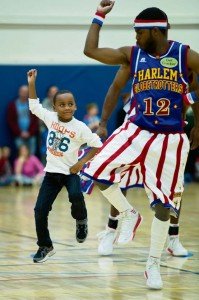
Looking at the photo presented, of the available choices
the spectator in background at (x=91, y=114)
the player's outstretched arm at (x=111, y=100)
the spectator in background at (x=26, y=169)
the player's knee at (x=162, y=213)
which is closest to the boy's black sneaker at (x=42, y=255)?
the player's outstretched arm at (x=111, y=100)

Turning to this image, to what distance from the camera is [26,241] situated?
9.62 m

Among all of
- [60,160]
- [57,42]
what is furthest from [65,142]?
[57,42]

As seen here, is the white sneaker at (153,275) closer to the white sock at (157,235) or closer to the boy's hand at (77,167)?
the white sock at (157,235)

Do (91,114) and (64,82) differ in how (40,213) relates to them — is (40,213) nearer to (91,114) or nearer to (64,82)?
(91,114)

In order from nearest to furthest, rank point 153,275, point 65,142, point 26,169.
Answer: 1. point 153,275
2. point 65,142
3. point 26,169

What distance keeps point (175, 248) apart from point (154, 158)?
1.85 meters

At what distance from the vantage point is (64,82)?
1967 centimetres

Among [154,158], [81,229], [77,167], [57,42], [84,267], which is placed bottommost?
[84,267]

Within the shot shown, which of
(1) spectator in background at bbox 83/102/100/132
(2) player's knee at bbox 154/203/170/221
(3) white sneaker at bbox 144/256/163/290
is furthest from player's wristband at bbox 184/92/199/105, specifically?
(1) spectator in background at bbox 83/102/100/132

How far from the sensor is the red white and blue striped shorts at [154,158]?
7.05m

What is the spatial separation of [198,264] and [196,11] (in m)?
13.2

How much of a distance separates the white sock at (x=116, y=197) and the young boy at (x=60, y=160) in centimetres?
24

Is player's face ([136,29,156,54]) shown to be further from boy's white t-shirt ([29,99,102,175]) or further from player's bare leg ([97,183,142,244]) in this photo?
player's bare leg ([97,183,142,244])

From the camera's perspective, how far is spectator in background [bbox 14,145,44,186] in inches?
722
